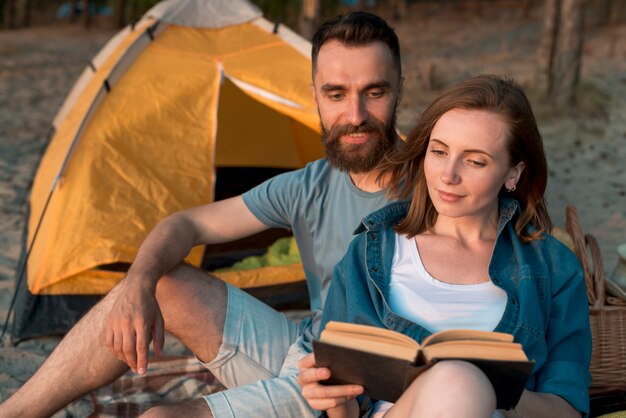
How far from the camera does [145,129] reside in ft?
12.6

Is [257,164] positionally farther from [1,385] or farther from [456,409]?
[456,409]

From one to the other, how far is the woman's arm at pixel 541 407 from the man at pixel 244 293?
0.55 metres

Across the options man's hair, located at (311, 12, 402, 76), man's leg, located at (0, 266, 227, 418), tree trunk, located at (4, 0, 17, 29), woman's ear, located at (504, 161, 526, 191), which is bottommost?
tree trunk, located at (4, 0, 17, 29)

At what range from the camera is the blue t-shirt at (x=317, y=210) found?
2266mm

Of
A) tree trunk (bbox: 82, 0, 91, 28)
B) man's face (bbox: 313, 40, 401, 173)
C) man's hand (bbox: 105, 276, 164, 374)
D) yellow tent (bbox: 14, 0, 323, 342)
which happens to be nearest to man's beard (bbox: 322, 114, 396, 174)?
man's face (bbox: 313, 40, 401, 173)

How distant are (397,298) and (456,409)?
425 mm

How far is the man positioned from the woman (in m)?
0.31

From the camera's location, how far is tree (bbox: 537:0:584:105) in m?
6.55

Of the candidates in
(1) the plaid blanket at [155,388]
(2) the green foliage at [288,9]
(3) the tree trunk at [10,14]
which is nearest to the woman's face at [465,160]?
(1) the plaid blanket at [155,388]

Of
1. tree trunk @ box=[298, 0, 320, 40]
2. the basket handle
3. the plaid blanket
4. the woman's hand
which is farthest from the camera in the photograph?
tree trunk @ box=[298, 0, 320, 40]

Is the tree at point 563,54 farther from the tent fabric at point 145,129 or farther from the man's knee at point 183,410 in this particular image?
the man's knee at point 183,410

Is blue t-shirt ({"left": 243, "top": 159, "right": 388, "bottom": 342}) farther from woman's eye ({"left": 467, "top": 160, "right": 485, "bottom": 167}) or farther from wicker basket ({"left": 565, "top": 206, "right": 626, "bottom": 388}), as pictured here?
wicker basket ({"left": 565, "top": 206, "right": 626, "bottom": 388})

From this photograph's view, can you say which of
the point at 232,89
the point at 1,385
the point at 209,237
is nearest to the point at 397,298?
the point at 209,237

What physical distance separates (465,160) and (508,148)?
0.34ft
